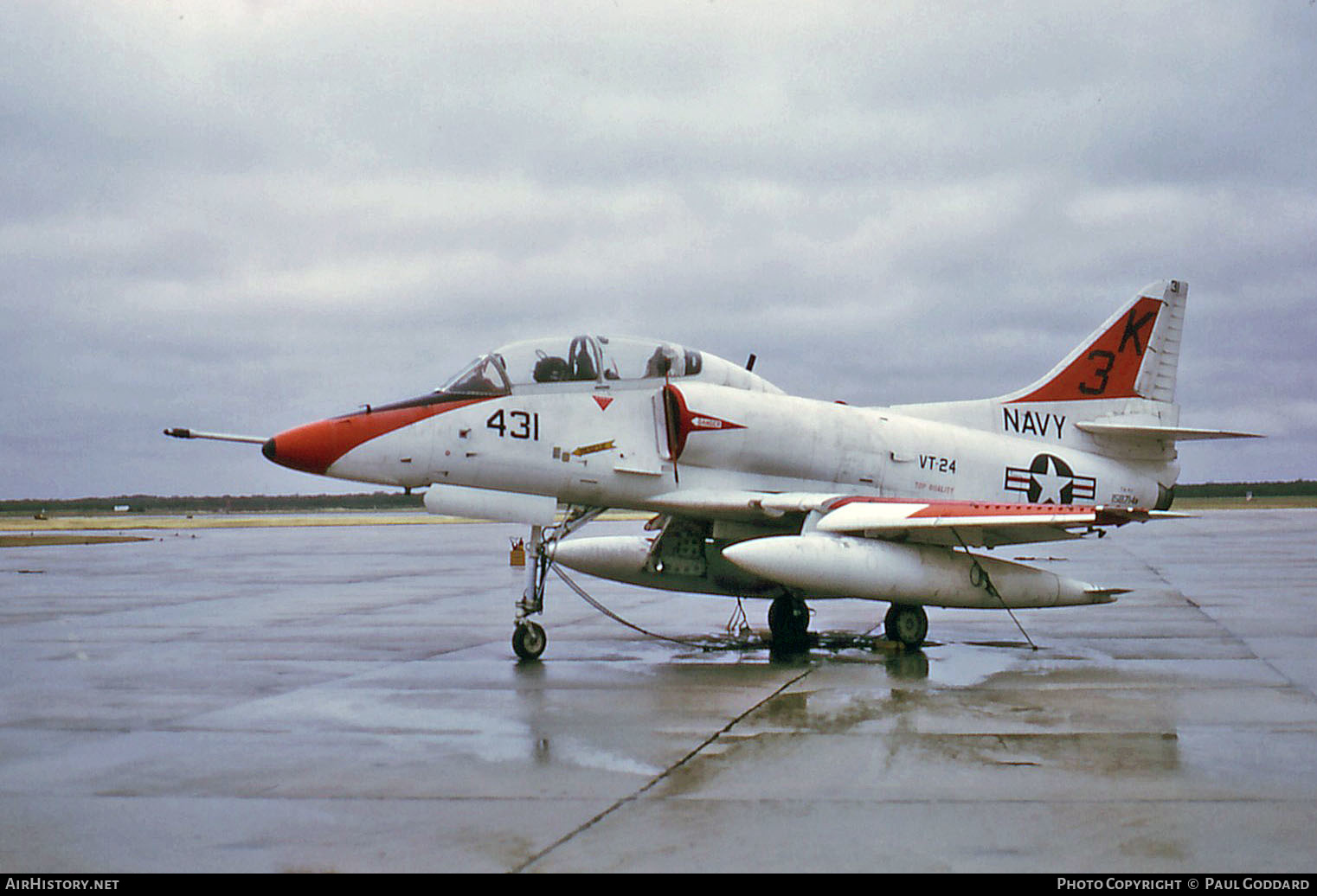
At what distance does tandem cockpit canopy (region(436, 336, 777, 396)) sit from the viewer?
12.6 m

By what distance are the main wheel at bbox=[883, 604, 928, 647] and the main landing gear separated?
3.61m

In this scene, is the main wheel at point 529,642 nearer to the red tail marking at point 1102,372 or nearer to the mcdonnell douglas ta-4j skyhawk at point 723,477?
the mcdonnell douglas ta-4j skyhawk at point 723,477

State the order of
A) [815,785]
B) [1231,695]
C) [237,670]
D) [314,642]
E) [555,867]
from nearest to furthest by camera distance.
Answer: [555,867]
[815,785]
[1231,695]
[237,670]
[314,642]

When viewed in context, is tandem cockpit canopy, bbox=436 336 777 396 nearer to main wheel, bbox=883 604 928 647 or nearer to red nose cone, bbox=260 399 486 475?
red nose cone, bbox=260 399 486 475

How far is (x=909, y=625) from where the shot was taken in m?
13.2

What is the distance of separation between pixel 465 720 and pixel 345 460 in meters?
4.20

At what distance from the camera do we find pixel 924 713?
28.9 ft

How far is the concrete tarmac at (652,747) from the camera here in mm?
5309

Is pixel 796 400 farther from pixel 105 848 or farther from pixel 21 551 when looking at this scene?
pixel 21 551

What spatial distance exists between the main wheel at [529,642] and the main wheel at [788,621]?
2.89m

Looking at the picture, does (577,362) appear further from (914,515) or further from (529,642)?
(914,515)

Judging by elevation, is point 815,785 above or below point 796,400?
below

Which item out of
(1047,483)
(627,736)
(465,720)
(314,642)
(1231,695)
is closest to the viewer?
(627,736)
